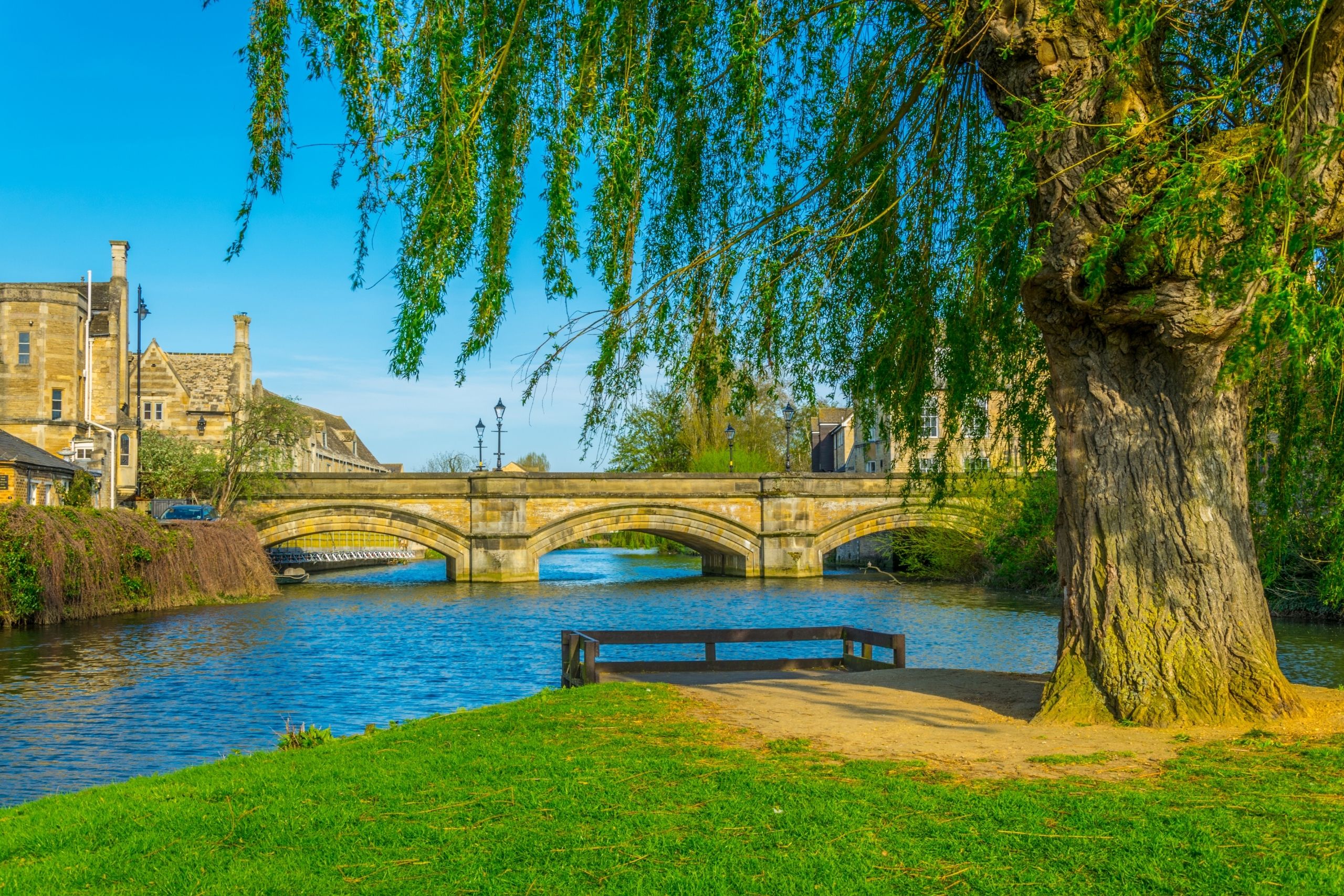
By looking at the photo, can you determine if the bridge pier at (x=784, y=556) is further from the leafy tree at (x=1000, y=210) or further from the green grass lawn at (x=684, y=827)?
the green grass lawn at (x=684, y=827)

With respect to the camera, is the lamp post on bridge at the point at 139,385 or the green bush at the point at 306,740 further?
the lamp post on bridge at the point at 139,385

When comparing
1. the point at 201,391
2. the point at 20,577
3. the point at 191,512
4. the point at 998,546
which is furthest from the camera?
the point at 201,391

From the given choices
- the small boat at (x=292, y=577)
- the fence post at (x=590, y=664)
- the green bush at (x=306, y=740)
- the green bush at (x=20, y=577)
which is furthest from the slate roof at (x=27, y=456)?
the green bush at (x=306, y=740)

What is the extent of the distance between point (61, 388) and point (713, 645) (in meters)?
34.5

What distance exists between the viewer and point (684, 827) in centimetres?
523

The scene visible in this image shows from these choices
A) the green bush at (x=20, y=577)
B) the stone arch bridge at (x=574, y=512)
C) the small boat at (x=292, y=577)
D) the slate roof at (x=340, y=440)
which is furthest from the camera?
the slate roof at (x=340, y=440)

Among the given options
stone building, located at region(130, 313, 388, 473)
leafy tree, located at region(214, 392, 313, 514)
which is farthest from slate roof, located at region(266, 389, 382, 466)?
leafy tree, located at region(214, 392, 313, 514)

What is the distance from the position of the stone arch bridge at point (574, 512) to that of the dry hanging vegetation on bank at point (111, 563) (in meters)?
5.19

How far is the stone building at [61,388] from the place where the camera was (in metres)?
38.0

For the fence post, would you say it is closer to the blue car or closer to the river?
the river

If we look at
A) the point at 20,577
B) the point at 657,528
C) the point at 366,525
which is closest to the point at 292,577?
the point at 366,525

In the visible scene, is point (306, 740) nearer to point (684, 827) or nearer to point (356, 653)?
point (684, 827)

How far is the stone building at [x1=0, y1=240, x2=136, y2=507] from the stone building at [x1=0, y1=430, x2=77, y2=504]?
5.26 m

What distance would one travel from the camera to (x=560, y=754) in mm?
6953
